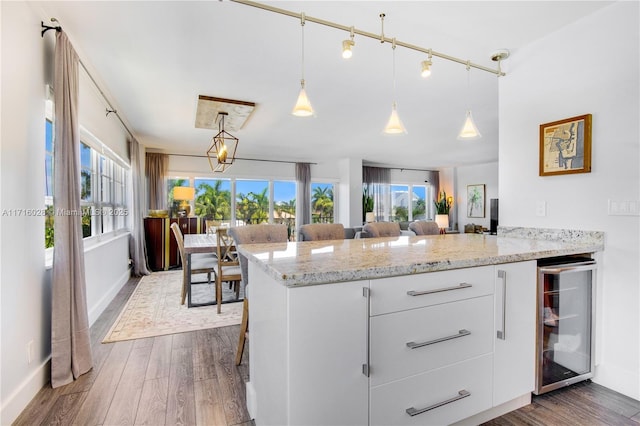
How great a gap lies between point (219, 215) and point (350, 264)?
6.48 m

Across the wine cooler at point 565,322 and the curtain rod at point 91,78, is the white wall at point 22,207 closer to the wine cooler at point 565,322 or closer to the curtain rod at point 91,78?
the curtain rod at point 91,78

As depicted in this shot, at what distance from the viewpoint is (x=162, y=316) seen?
131 inches

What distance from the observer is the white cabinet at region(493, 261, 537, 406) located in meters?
1.60

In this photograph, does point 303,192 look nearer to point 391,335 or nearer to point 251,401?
point 251,401

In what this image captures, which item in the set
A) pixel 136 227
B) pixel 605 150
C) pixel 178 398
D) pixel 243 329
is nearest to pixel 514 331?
pixel 605 150

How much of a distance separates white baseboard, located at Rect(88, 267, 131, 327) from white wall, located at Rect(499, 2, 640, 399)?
13.6ft

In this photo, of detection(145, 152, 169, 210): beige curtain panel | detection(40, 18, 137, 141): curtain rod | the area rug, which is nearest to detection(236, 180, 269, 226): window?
detection(145, 152, 169, 210): beige curtain panel

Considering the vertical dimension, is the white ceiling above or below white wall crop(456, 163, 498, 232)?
above

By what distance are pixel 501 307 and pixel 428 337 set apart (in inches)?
19.4

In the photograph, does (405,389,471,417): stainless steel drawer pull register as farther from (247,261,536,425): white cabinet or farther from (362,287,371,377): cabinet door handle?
(362,287,371,377): cabinet door handle

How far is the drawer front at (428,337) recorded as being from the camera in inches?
50.3

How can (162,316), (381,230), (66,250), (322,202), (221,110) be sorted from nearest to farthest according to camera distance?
(66,250) → (381,230) → (162,316) → (221,110) → (322,202)

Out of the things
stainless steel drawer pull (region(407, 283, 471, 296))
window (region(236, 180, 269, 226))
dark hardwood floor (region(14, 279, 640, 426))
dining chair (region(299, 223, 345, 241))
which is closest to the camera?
stainless steel drawer pull (region(407, 283, 471, 296))

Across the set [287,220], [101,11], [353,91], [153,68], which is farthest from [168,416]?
[287,220]
